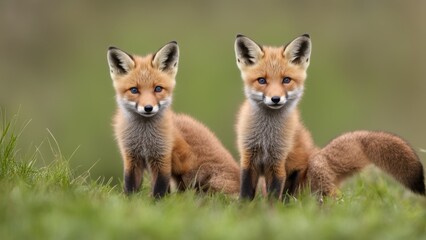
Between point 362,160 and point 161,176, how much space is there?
1.56 metres

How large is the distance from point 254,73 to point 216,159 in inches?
34.5

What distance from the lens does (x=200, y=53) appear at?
16.6m

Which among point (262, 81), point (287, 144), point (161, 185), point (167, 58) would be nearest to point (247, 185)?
point (287, 144)

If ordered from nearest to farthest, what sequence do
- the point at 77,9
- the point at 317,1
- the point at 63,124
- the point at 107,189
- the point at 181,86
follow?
the point at 107,189
the point at 63,124
the point at 181,86
the point at 77,9
the point at 317,1

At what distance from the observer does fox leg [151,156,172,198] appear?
6137 mm

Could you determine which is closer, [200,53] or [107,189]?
[107,189]

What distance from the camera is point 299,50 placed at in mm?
6367

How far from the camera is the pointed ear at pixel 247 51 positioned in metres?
6.31

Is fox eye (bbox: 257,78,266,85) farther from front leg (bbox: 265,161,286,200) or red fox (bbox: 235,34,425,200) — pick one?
front leg (bbox: 265,161,286,200)

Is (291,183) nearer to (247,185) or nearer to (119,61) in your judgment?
(247,185)

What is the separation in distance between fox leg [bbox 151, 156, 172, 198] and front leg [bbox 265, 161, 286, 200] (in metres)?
0.71

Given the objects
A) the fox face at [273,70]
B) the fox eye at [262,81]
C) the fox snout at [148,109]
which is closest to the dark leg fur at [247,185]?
the fox face at [273,70]

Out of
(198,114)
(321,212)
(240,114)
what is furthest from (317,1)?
(321,212)

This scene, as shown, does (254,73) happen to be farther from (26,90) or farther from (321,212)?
Answer: (26,90)
